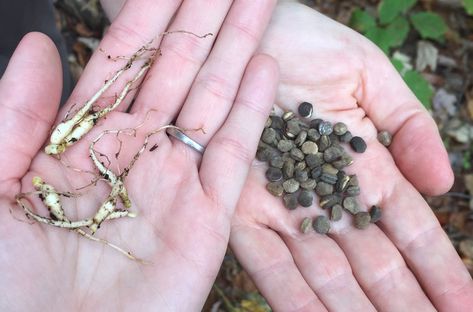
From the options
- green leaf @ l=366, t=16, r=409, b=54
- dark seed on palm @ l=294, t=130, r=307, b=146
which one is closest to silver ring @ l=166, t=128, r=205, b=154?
dark seed on palm @ l=294, t=130, r=307, b=146

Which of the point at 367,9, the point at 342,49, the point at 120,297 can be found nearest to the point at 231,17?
the point at 342,49

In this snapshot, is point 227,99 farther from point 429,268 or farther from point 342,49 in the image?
point 429,268

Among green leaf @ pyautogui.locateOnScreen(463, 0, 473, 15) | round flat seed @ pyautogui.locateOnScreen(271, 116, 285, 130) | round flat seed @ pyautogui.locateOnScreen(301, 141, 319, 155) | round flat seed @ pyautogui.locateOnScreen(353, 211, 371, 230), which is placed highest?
green leaf @ pyautogui.locateOnScreen(463, 0, 473, 15)

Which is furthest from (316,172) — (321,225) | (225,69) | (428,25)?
(428,25)

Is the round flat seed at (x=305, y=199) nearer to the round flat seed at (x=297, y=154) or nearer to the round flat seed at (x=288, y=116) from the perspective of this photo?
the round flat seed at (x=297, y=154)

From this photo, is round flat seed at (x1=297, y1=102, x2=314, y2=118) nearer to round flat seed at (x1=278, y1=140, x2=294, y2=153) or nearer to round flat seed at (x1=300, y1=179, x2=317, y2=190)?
round flat seed at (x1=278, y1=140, x2=294, y2=153)

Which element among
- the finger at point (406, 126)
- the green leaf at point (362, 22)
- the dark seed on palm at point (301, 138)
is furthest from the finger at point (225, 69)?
the green leaf at point (362, 22)

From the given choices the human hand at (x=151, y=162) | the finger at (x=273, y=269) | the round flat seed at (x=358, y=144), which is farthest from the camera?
the round flat seed at (x=358, y=144)
